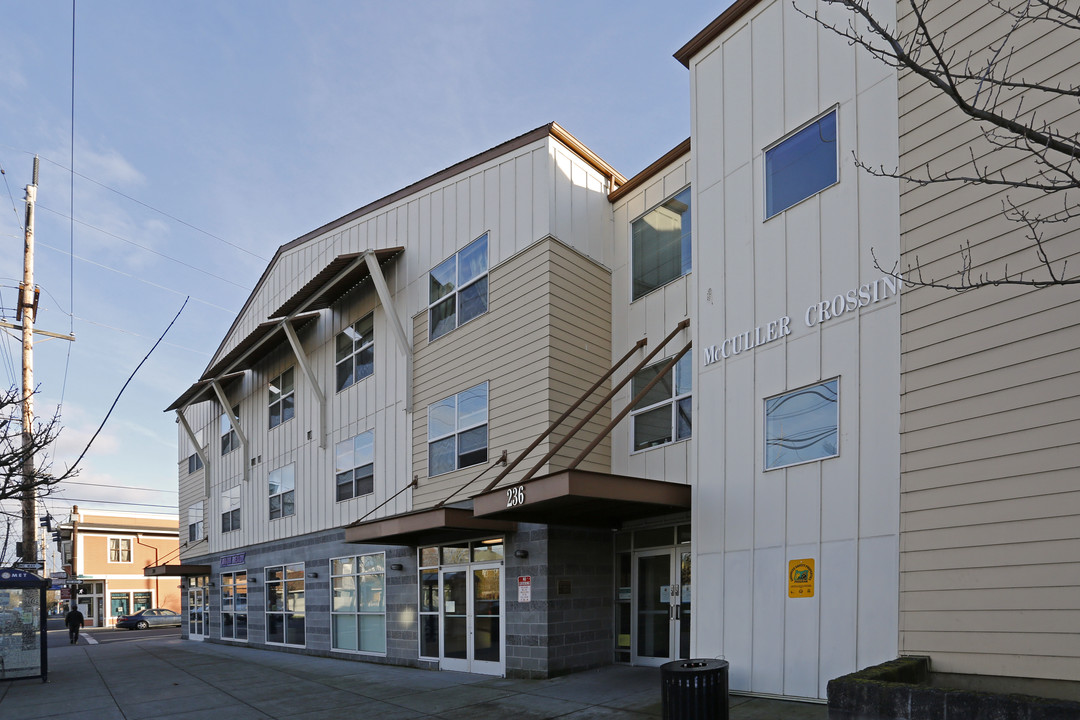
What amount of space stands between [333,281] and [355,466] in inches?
164

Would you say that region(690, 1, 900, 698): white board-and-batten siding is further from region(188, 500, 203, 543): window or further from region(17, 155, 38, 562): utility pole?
region(188, 500, 203, 543): window

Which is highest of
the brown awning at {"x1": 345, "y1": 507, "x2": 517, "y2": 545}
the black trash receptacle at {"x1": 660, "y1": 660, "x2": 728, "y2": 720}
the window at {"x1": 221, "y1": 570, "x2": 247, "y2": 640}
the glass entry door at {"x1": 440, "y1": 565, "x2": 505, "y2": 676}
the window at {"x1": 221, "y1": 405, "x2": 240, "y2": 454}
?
the window at {"x1": 221, "y1": 405, "x2": 240, "y2": 454}

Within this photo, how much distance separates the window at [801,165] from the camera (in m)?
9.09

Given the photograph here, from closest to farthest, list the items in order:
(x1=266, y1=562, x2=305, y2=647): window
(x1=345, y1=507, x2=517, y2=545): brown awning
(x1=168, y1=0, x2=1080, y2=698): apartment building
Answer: (x1=168, y1=0, x2=1080, y2=698): apartment building → (x1=345, y1=507, x2=517, y2=545): brown awning → (x1=266, y1=562, x2=305, y2=647): window

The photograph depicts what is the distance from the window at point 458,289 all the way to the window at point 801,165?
6.17m

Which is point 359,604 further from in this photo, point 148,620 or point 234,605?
point 148,620

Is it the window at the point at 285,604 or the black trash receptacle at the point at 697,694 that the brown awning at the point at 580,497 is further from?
the window at the point at 285,604

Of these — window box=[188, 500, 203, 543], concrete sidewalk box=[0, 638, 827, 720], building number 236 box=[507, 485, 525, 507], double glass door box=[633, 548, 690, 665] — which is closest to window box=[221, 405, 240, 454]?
window box=[188, 500, 203, 543]

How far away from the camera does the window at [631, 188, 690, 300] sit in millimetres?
12734

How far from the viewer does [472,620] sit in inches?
537

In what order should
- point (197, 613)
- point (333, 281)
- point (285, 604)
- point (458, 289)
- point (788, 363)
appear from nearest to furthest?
point (788, 363) → point (458, 289) → point (333, 281) → point (285, 604) → point (197, 613)

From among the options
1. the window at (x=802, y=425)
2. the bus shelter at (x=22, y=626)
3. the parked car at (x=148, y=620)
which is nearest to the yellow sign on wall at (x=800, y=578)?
the window at (x=802, y=425)

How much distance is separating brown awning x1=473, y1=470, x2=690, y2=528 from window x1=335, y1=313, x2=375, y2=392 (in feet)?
25.5

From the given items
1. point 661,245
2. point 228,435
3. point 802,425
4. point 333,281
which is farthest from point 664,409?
point 228,435
